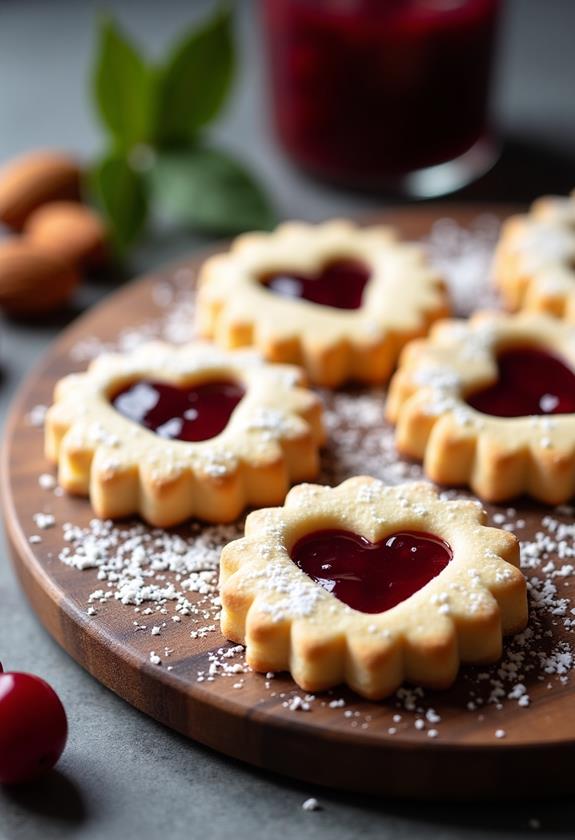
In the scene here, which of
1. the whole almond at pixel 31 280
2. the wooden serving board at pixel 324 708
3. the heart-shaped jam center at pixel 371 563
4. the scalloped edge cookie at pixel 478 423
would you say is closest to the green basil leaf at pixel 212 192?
the whole almond at pixel 31 280

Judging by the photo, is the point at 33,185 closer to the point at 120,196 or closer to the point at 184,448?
the point at 120,196

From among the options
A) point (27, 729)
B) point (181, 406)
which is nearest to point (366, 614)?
point (27, 729)

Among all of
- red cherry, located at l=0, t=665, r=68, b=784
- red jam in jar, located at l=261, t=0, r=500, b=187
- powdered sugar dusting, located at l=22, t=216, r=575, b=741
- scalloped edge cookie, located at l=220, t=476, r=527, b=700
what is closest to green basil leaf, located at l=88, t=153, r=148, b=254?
red jam in jar, located at l=261, t=0, r=500, b=187

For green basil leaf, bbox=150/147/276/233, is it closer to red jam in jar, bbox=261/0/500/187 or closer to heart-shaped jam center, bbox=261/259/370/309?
red jam in jar, bbox=261/0/500/187

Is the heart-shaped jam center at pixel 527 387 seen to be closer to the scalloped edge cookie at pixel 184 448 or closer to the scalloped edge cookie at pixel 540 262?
the scalloped edge cookie at pixel 540 262

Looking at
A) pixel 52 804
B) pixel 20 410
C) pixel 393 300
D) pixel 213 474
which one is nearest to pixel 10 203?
pixel 20 410
